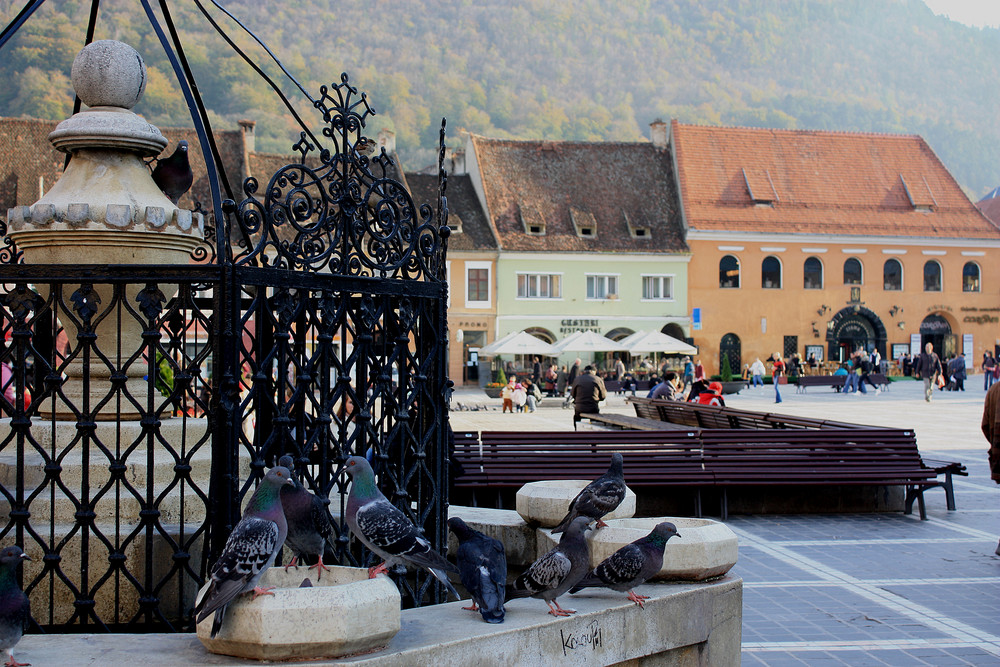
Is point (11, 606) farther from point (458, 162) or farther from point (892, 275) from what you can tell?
point (892, 275)

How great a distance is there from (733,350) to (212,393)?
1730 inches

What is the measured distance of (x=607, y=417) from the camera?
19047 millimetres

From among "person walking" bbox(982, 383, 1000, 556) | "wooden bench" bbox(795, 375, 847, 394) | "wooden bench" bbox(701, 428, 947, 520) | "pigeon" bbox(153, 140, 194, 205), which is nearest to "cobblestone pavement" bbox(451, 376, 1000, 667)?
"wooden bench" bbox(701, 428, 947, 520)

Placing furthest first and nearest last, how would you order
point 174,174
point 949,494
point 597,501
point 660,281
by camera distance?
point 660,281
point 949,494
point 174,174
point 597,501

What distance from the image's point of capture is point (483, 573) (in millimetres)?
4328

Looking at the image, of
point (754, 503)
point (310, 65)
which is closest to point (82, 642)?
point (754, 503)

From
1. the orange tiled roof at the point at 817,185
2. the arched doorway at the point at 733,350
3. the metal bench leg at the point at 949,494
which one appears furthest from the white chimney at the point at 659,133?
the metal bench leg at the point at 949,494

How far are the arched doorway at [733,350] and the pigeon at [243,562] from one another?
144 feet

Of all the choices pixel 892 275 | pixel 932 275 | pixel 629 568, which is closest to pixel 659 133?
pixel 892 275

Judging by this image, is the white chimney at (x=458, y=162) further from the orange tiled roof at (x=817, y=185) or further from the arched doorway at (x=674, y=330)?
the arched doorway at (x=674, y=330)

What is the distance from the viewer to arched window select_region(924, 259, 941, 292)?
48.5 m

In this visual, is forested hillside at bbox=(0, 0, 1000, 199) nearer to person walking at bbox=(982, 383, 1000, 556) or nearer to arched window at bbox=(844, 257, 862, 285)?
arched window at bbox=(844, 257, 862, 285)

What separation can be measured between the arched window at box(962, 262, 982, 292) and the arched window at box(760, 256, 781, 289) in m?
9.62

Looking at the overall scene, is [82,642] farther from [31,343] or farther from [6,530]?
[31,343]
